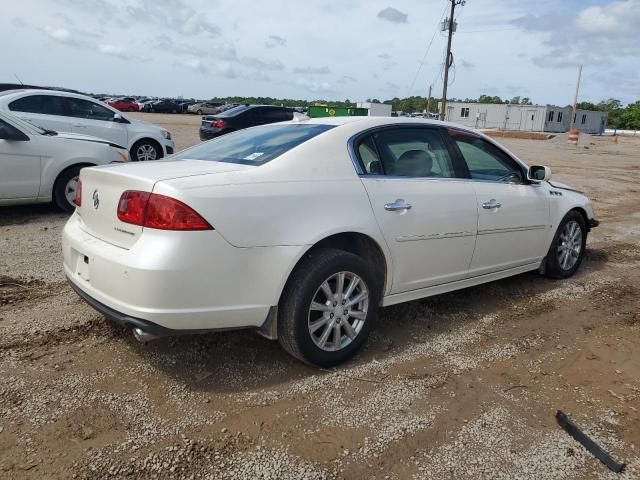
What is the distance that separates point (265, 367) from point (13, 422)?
140 cm

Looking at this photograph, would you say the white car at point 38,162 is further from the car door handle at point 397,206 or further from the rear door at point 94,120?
the car door handle at point 397,206

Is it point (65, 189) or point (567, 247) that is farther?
point (65, 189)

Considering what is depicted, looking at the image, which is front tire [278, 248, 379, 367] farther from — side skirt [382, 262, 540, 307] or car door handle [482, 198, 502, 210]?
car door handle [482, 198, 502, 210]

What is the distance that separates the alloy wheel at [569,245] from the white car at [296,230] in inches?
42.1

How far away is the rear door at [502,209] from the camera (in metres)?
4.38

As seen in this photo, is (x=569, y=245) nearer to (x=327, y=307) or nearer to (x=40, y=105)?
(x=327, y=307)

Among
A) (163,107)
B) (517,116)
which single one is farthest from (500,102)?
(163,107)

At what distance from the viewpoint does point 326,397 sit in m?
3.14

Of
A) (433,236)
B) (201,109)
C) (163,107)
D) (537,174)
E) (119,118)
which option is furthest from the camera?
(201,109)

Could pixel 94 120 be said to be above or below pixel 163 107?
above

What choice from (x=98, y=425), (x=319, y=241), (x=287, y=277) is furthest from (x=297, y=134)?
(x=98, y=425)

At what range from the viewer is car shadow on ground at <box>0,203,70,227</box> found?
6930 millimetres

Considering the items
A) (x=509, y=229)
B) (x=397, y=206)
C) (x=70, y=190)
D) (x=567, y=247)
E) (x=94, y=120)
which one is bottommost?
(x=567, y=247)

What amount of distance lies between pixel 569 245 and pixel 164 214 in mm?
4291
